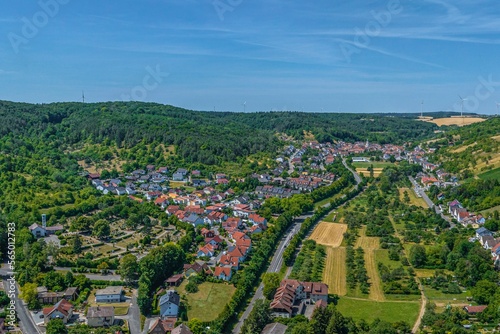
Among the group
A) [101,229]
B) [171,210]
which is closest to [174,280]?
[101,229]

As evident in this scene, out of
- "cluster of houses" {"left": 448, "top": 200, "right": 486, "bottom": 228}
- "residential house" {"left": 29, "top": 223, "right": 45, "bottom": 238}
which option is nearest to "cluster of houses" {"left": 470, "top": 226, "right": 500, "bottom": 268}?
"cluster of houses" {"left": 448, "top": 200, "right": 486, "bottom": 228}

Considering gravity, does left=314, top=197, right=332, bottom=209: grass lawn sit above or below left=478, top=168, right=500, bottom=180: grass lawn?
below

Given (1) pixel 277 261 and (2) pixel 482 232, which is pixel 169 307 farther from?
(2) pixel 482 232

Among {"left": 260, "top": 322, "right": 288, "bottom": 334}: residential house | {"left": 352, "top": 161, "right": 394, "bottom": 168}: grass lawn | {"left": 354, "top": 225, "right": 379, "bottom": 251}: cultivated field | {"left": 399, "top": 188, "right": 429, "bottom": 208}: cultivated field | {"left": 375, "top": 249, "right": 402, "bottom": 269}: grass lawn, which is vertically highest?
{"left": 352, "top": 161, "right": 394, "bottom": 168}: grass lawn

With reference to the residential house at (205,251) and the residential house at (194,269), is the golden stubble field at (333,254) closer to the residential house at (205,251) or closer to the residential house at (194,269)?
the residential house at (194,269)

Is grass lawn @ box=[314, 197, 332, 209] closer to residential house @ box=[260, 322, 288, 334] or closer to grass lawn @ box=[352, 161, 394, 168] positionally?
grass lawn @ box=[352, 161, 394, 168]

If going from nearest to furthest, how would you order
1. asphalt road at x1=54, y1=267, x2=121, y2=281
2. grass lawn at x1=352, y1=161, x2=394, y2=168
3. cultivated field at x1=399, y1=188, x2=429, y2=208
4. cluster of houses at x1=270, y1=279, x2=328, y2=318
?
cluster of houses at x1=270, y1=279, x2=328, y2=318 → asphalt road at x1=54, y1=267, x2=121, y2=281 → cultivated field at x1=399, y1=188, x2=429, y2=208 → grass lawn at x1=352, y1=161, x2=394, y2=168

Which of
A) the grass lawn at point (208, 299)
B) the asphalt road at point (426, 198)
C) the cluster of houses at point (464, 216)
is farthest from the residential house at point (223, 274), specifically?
the cluster of houses at point (464, 216)
